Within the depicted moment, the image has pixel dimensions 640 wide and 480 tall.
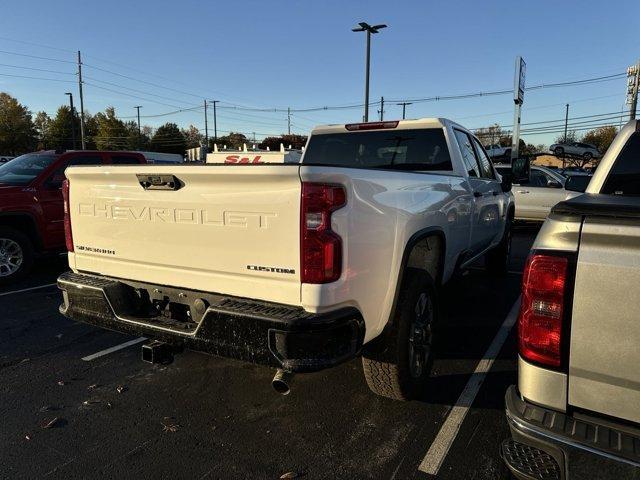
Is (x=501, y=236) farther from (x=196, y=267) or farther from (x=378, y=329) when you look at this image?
(x=196, y=267)

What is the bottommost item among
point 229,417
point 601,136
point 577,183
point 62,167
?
point 229,417

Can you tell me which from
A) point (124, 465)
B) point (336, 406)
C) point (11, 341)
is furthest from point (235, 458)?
point (11, 341)

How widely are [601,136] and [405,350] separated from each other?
79.3 metres

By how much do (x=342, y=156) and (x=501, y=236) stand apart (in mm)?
3005

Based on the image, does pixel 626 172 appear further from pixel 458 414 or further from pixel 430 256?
pixel 458 414

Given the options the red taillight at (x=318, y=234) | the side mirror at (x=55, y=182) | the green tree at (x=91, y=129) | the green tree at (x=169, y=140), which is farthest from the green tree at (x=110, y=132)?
the red taillight at (x=318, y=234)

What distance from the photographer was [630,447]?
153cm

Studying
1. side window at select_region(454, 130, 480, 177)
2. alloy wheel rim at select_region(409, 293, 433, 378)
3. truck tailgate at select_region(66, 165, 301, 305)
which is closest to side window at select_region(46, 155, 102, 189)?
truck tailgate at select_region(66, 165, 301, 305)

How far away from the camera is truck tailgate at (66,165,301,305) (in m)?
2.48

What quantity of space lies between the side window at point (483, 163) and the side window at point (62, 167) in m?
6.11

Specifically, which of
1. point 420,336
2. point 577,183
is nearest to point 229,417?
point 420,336

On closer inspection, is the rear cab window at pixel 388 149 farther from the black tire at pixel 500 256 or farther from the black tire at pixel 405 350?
the black tire at pixel 500 256

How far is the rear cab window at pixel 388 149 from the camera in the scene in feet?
15.3

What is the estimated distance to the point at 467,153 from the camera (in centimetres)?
512
